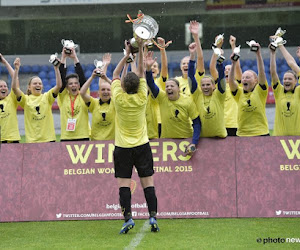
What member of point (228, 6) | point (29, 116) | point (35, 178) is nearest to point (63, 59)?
point (29, 116)

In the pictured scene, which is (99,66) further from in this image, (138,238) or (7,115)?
(138,238)

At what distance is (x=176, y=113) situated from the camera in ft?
30.8

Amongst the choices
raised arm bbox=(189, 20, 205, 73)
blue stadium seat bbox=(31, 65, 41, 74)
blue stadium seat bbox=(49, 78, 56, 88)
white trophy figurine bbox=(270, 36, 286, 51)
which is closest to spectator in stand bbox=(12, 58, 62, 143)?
raised arm bbox=(189, 20, 205, 73)

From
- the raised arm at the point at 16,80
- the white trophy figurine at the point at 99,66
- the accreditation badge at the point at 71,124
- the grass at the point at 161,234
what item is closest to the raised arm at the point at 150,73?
the white trophy figurine at the point at 99,66

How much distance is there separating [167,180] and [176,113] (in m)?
0.96

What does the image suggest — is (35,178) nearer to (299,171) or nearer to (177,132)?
(177,132)

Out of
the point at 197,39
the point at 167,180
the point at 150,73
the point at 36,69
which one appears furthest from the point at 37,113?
the point at 36,69

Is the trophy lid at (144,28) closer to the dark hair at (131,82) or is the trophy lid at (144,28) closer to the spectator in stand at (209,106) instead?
the dark hair at (131,82)

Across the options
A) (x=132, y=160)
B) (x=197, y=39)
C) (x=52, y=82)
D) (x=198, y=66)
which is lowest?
(x=132, y=160)

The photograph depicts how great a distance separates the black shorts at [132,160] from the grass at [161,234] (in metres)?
0.75

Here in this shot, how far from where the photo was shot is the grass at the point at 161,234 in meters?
7.44

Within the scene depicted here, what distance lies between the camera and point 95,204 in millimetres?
9453

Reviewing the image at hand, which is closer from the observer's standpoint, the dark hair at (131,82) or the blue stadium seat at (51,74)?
the dark hair at (131,82)

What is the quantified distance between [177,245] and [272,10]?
19.6 meters
